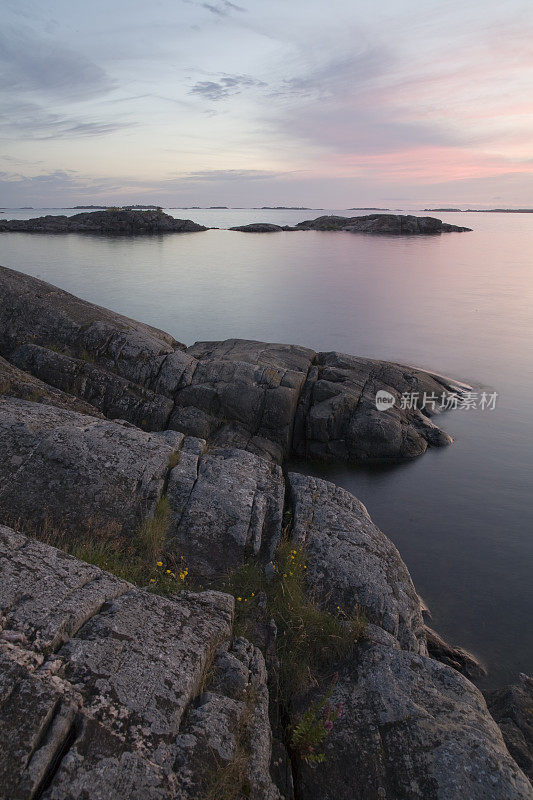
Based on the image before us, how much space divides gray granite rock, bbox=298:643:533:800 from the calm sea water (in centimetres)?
425

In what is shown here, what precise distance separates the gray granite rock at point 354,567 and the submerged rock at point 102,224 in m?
125

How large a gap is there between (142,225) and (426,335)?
111987mm

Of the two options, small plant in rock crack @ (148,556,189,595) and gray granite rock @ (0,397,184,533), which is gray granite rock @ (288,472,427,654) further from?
gray granite rock @ (0,397,184,533)

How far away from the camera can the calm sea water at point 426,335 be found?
11641mm

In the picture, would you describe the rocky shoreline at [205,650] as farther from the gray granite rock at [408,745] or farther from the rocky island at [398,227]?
the rocky island at [398,227]

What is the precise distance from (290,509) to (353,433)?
9.41 meters

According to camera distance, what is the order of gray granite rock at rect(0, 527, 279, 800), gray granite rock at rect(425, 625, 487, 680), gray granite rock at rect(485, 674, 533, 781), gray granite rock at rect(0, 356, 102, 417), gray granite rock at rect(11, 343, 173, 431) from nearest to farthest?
gray granite rock at rect(0, 527, 279, 800) → gray granite rock at rect(485, 674, 533, 781) → gray granite rock at rect(425, 625, 487, 680) → gray granite rock at rect(0, 356, 102, 417) → gray granite rock at rect(11, 343, 173, 431)

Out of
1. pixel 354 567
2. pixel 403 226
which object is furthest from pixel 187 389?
pixel 403 226

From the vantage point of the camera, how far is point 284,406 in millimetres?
17125

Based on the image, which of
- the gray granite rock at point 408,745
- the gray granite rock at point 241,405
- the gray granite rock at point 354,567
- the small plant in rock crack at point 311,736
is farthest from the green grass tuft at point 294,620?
the gray granite rock at point 241,405

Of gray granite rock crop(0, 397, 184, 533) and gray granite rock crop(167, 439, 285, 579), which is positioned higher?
gray granite rock crop(0, 397, 184, 533)

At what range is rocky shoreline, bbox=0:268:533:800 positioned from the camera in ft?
13.3

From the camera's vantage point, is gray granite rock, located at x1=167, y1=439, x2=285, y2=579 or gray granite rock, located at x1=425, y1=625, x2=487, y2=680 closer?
gray granite rock, located at x1=167, y1=439, x2=285, y2=579

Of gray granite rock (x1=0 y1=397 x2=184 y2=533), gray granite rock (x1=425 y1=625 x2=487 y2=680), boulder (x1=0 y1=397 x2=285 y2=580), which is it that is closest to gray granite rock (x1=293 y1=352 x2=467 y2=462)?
boulder (x1=0 y1=397 x2=285 y2=580)
